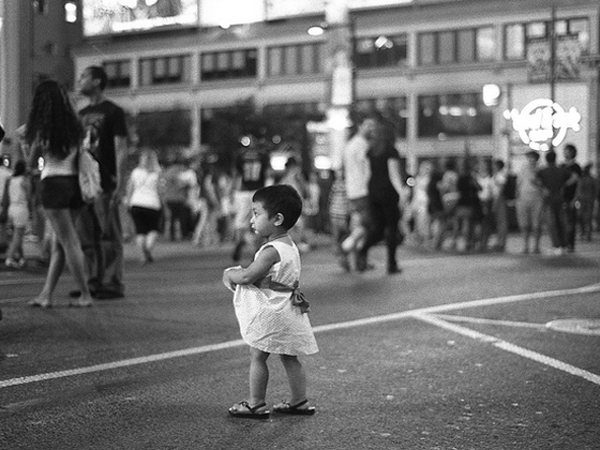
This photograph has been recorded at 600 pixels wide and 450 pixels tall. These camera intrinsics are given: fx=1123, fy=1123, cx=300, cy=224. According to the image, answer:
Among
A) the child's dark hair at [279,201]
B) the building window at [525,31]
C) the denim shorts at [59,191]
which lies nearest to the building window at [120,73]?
the building window at [525,31]

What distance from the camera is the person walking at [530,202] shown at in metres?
18.8

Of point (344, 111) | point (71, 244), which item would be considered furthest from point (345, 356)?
point (344, 111)

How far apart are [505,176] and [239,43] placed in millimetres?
50725

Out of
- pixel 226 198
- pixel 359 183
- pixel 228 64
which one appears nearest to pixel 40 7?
pixel 226 198

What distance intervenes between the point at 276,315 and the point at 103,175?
5.02 metres

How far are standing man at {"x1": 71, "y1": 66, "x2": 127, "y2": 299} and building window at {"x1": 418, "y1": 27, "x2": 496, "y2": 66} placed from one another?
53.1 m

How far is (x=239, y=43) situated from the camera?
232ft

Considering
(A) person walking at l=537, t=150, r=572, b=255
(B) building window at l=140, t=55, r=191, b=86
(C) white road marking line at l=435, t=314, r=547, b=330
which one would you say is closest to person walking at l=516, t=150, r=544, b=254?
(A) person walking at l=537, t=150, r=572, b=255

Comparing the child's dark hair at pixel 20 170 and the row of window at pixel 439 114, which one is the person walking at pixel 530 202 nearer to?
the child's dark hair at pixel 20 170

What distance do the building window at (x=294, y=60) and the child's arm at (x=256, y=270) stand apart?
6224cm

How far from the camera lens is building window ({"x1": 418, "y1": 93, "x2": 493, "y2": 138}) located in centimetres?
6194

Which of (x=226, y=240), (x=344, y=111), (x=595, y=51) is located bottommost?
(x=226, y=240)

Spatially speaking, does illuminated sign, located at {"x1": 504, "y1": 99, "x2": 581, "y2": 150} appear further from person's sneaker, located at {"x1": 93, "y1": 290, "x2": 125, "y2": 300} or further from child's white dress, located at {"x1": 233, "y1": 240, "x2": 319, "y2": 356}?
child's white dress, located at {"x1": 233, "y1": 240, "x2": 319, "y2": 356}

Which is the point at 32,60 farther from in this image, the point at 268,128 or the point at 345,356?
the point at 268,128
